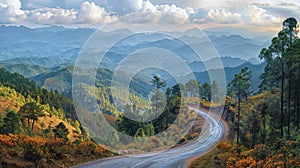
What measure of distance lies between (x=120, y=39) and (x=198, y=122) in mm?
29600

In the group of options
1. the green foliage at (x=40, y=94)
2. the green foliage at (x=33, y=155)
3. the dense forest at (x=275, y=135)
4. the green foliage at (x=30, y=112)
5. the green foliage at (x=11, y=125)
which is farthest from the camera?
the green foliage at (x=40, y=94)

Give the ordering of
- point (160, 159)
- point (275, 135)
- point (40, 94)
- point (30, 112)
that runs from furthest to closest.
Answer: point (40, 94) < point (30, 112) < point (275, 135) < point (160, 159)

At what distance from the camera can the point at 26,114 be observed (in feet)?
89.8

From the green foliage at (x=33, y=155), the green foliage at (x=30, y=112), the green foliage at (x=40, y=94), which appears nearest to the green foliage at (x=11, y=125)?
the green foliage at (x=30, y=112)

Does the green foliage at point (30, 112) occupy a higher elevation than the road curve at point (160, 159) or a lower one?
higher

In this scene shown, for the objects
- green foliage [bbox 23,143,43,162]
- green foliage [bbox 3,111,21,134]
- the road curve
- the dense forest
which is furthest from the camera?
green foliage [bbox 3,111,21,134]

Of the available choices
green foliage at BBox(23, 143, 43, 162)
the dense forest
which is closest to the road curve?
the dense forest

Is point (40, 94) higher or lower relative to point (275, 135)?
lower

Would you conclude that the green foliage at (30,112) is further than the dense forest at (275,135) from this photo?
Yes

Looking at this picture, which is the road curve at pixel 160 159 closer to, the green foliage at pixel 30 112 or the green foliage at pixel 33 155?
the green foliage at pixel 33 155

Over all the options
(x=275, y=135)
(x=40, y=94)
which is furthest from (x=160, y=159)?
(x=40, y=94)

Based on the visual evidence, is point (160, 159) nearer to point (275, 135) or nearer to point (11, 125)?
point (275, 135)

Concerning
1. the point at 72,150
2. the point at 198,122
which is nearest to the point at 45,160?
the point at 72,150

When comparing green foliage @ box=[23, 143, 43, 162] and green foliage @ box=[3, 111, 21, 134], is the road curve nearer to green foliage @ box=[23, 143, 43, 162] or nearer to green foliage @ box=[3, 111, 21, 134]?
green foliage @ box=[23, 143, 43, 162]
